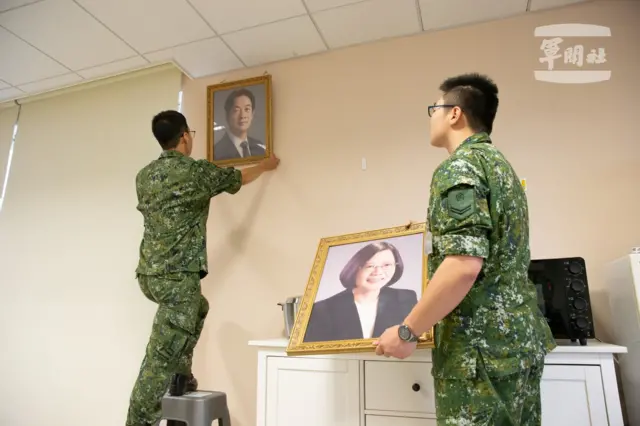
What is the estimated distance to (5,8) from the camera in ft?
7.29

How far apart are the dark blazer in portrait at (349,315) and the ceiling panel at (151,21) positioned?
174 centimetres

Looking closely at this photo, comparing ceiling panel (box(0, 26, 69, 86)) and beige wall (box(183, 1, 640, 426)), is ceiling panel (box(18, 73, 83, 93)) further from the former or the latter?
beige wall (box(183, 1, 640, 426))

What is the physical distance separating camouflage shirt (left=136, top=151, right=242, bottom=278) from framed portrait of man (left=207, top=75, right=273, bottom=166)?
571mm

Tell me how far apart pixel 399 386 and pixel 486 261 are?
2.48ft

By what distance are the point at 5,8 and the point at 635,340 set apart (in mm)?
3362

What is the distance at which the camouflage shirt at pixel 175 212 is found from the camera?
6.14ft

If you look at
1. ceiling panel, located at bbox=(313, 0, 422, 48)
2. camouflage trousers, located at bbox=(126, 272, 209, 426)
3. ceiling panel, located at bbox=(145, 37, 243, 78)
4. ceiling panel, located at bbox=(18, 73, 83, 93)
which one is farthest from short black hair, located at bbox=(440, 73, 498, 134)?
ceiling panel, located at bbox=(18, 73, 83, 93)

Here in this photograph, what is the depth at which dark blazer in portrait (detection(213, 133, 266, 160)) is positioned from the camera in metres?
2.55

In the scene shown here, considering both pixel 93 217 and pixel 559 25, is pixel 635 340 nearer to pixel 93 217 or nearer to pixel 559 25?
pixel 559 25

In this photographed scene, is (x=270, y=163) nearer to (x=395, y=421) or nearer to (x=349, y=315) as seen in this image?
(x=349, y=315)

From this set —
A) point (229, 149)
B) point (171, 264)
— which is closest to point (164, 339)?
point (171, 264)

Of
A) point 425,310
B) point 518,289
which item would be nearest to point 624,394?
point 518,289

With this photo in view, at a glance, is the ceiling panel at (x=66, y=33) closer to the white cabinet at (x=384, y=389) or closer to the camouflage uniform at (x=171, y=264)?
the camouflage uniform at (x=171, y=264)

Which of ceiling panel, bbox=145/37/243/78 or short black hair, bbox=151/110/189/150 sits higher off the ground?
ceiling panel, bbox=145/37/243/78
